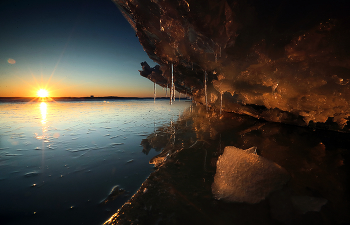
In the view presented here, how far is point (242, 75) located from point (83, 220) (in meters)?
6.07

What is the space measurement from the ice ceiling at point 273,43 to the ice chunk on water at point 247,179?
127 inches

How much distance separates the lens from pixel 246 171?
5.98ft

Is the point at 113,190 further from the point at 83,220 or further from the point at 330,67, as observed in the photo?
the point at 330,67

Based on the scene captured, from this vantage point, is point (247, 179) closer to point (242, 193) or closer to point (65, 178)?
point (242, 193)

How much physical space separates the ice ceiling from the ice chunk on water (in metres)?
3.23

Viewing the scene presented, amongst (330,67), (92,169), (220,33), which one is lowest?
(92,169)

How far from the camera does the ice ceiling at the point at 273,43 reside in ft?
10.0

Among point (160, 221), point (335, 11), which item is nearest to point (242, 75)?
point (335, 11)

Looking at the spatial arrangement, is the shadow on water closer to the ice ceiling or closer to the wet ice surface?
the wet ice surface

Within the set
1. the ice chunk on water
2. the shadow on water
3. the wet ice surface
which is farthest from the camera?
the ice chunk on water

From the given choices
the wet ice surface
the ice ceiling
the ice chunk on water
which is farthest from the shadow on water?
the ice ceiling

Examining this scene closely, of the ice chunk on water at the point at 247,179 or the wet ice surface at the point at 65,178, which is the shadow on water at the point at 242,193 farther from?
the wet ice surface at the point at 65,178

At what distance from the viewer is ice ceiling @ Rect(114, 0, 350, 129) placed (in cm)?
306

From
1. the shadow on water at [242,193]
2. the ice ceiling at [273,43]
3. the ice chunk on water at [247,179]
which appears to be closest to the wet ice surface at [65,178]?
the shadow on water at [242,193]
